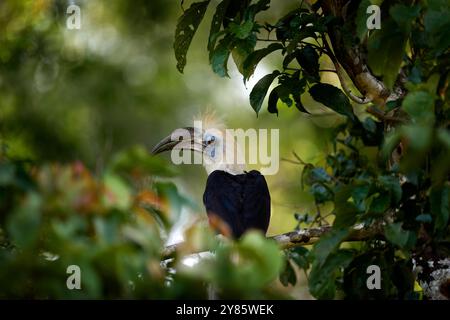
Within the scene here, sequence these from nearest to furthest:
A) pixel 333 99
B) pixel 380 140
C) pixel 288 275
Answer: pixel 333 99 → pixel 380 140 → pixel 288 275

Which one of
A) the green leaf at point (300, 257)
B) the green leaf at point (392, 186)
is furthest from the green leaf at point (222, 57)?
the green leaf at point (392, 186)

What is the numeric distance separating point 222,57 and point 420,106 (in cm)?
145

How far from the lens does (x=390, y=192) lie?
290 cm

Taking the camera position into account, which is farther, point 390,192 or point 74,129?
point 74,129

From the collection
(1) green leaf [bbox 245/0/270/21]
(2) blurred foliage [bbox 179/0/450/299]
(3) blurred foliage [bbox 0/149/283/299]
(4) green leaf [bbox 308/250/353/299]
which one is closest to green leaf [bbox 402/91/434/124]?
(2) blurred foliage [bbox 179/0/450/299]

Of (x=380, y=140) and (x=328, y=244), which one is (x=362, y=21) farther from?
(x=328, y=244)

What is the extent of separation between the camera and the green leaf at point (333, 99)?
3.57 metres

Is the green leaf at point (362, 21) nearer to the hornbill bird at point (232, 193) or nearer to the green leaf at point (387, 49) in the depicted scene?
the green leaf at point (387, 49)

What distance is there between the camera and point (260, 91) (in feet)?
12.1

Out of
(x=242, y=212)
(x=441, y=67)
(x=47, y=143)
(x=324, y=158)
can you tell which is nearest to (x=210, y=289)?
(x=441, y=67)

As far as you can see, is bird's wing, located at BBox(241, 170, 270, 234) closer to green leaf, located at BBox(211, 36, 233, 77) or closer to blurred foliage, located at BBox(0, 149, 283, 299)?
green leaf, located at BBox(211, 36, 233, 77)

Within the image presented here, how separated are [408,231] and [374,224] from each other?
50 centimetres

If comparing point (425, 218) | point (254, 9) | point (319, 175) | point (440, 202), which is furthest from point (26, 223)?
point (319, 175)
